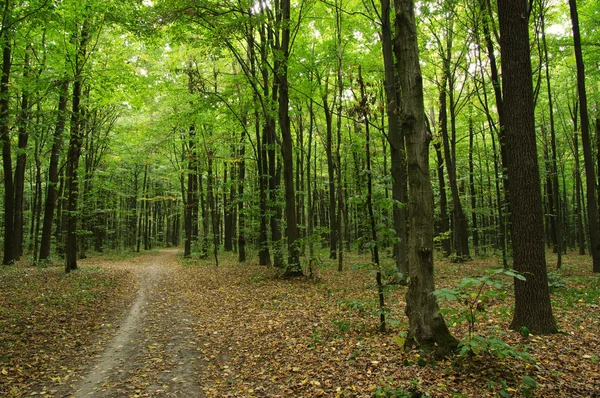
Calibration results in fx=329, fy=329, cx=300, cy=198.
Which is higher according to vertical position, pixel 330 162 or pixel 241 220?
pixel 330 162

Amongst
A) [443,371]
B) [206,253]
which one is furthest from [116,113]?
[443,371]

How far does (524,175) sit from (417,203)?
209 centimetres

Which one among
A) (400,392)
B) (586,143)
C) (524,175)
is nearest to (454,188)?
(586,143)

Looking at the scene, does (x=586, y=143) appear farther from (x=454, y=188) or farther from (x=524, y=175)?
(x=524, y=175)

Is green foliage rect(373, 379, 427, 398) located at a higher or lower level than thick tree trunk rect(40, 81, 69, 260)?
lower

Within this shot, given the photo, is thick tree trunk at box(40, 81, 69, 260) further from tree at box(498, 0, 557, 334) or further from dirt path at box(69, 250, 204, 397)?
tree at box(498, 0, 557, 334)

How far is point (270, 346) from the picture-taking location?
648 centimetres

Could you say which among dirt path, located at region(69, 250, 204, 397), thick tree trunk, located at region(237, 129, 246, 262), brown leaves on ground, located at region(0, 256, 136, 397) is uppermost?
thick tree trunk, located at region(237, 129, 246, 262)

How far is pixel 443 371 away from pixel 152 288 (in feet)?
38.6

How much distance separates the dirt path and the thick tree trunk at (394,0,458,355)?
3.49 meters

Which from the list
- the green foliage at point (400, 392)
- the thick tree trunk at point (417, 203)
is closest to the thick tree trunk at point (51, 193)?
the thick tree trunk at point (417, 203)

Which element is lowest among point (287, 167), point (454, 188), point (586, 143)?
point (454, 188)

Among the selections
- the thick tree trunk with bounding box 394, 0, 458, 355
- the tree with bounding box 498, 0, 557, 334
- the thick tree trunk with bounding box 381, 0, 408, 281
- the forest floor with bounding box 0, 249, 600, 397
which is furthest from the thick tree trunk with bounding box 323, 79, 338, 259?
the thick tree trunk with bounding box 394, 0, 458, 355

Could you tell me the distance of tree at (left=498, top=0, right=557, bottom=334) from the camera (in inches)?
212
